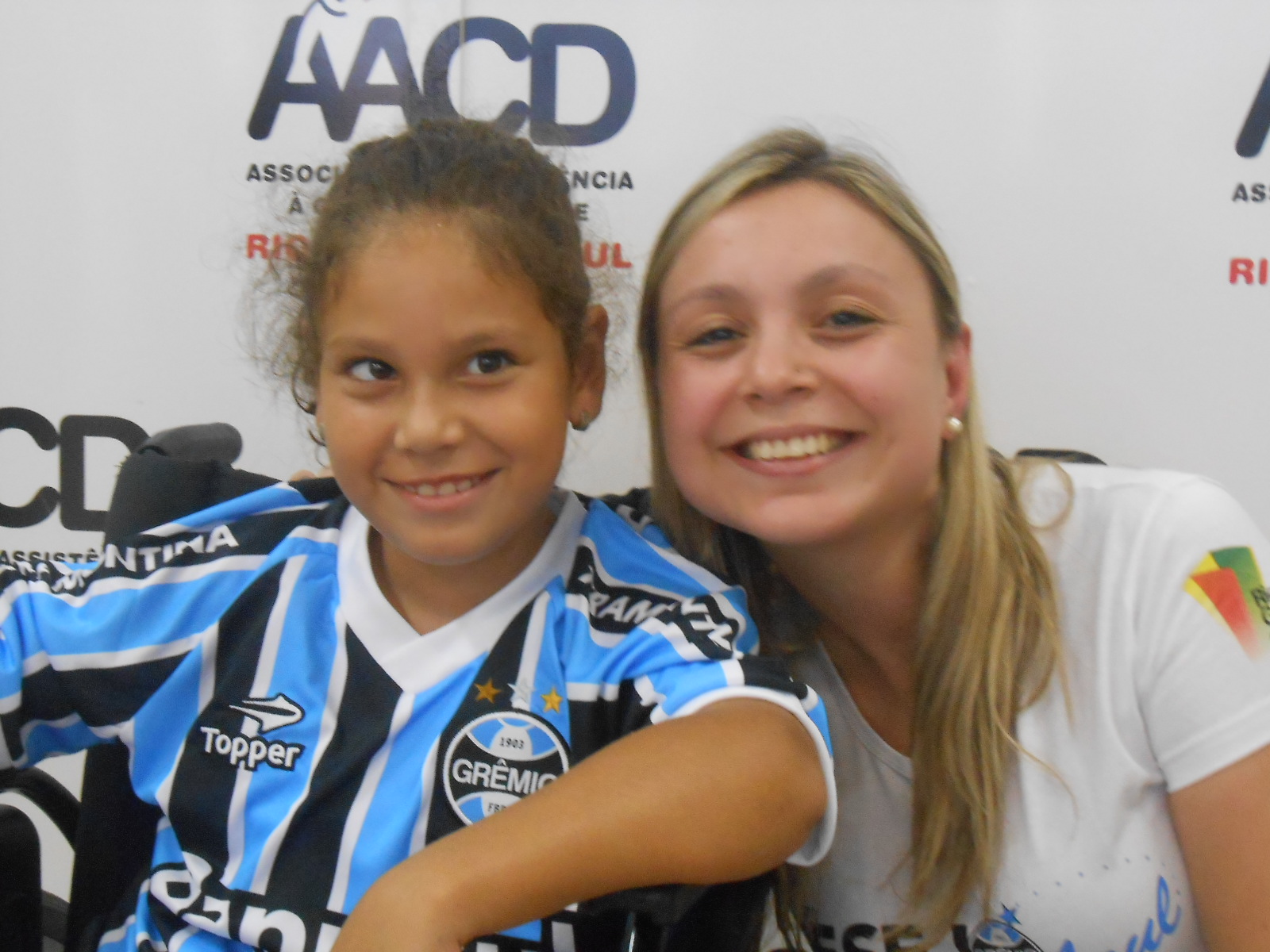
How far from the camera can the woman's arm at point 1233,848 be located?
0.84 metres

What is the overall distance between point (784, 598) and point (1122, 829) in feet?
1.29

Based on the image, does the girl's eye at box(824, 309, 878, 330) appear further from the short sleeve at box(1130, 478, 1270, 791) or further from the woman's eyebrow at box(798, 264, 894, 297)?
the short sleeve at box(1130, 478, 1270, 791)

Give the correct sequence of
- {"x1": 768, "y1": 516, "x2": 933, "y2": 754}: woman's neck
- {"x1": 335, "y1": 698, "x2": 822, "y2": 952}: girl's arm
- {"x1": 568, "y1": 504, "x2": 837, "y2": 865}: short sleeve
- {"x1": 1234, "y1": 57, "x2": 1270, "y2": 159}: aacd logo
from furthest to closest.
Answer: {"x1": 1234, "y1": 57, "x2": 1270, "y2": 159}: aacd logo
{"x1": 768, "y1": 516, "x2": 933, "y2": 754}: woman's neck
{"x1": 568, "y1": 504, "x2": 837, "y2": 865}: short sleeve
{"x1": 335, "y1": 698, "x2": 822, "y2": 952}: girl's arm

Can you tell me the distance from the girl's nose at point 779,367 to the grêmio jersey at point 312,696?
18 centimetres

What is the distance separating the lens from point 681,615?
829 millimetres

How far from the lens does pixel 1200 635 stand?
2.87 feet

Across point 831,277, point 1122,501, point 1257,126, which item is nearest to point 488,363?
point 831,277

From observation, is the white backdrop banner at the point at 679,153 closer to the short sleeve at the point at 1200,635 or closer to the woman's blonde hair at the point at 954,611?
the woman's blonde hair at the point at 954,611

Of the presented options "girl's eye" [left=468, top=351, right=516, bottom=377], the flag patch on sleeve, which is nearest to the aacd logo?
the flag patch on sleeve

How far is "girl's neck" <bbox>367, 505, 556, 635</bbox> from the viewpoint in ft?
3.09

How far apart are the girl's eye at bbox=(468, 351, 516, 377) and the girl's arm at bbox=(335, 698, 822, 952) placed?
0.35m

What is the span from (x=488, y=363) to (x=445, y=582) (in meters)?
0.23

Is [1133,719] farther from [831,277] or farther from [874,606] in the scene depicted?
[831,277]

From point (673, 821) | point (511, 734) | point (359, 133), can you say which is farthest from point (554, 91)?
point (673, 821)
